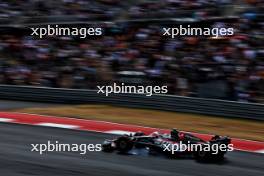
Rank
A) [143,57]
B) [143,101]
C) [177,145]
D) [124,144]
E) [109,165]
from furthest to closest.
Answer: [143,57] → [143,101] → [124,144] → [177,145] → [109,165]

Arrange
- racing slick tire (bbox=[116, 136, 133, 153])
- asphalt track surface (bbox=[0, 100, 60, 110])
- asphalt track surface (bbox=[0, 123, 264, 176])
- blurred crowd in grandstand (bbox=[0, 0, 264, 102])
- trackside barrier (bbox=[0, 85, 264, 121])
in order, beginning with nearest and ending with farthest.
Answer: asphalt track surface (bbox=[0, 123, 264, 176]), racing slick tire (bbox=[116, 136, 133, 153]), trackside barrier (bbox=[0, 85, 264, 121]), blurred crowd in grandstand (bbox=[0, 0, 264, 102]), asphalt track surface (bbox=[0, 100, 60, 110])

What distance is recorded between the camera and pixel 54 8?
2181 cm

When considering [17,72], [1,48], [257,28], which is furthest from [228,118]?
[1,48]

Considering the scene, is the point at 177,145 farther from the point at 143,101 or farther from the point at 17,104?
the point at 17,104

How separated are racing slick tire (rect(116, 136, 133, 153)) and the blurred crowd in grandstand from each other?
527 cm

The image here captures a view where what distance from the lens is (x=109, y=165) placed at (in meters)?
8.99

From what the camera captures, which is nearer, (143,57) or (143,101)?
(143,101)

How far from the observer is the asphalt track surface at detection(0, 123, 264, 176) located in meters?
8.57

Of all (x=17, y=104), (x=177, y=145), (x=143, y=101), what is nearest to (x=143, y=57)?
(x=143, y=101)

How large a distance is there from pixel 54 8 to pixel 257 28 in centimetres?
891

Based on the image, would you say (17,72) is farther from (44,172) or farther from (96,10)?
(44,172)

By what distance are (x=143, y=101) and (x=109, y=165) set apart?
22.2ft

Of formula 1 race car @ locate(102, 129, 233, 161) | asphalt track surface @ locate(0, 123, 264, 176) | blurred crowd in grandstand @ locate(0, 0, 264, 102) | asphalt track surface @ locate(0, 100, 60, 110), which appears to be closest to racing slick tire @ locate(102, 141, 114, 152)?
formula 1 race car @ locate(102, 129, 233, 161)

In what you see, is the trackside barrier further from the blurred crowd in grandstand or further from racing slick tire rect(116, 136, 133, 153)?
racing slick tire rect(116, 136, 133, 153)
